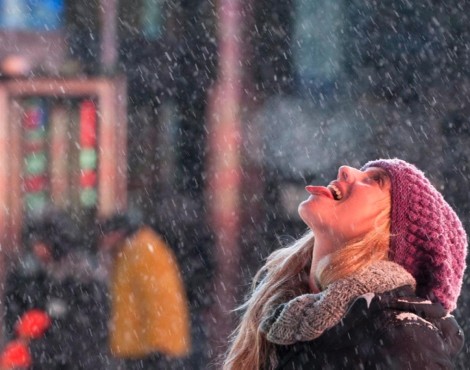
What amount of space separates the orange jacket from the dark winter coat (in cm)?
286

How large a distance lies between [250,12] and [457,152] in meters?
2.14

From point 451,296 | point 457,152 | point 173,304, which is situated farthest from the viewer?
point 457,152

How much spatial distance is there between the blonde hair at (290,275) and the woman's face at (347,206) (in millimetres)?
25

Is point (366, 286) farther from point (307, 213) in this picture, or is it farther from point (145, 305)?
point (145, 305)

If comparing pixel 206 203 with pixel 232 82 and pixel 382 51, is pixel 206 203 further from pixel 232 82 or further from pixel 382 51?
pixel 382 51

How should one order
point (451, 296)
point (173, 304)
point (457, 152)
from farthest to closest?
point (457, 152), point (173, 304), point (451, 296)

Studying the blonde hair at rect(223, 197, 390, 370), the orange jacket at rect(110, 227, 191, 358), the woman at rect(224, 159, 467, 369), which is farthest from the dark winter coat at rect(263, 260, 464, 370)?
the orange jacket at rect(110, 227, 191, 358)

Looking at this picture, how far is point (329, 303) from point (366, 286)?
11 centimetres

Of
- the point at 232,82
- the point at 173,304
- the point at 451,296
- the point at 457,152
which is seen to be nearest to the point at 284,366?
the point at 451,296

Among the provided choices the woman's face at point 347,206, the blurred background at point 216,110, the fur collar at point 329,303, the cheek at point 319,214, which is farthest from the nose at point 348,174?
the blurred background at point 216,110

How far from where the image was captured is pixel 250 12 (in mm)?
7984

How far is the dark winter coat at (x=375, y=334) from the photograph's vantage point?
238cm

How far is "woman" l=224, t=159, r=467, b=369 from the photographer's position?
2.45 metres

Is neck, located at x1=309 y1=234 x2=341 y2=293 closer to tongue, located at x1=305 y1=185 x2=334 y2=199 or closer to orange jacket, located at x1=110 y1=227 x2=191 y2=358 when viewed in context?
tongue, located at x1=305 y1=185 x2=334 y2=199
